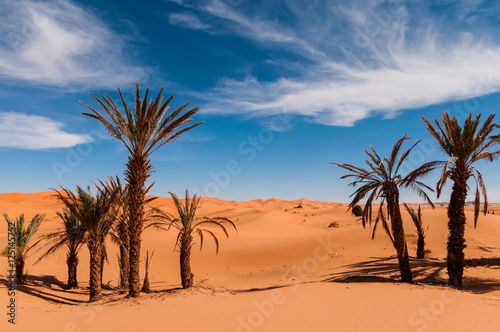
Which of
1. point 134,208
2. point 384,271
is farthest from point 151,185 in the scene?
point 384,271

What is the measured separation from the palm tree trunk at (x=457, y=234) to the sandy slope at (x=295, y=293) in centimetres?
75

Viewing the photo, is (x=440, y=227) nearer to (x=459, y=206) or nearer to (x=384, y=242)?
(x=384, y=242)

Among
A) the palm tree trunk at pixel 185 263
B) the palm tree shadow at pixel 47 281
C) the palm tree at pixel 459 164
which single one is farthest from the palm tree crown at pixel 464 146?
the palm tree shadow at pixel 47 281

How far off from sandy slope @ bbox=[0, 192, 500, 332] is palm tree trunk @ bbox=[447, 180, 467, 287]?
2.46ft

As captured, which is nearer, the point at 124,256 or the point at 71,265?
the point at 124,256

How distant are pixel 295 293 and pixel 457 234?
7.08 metres

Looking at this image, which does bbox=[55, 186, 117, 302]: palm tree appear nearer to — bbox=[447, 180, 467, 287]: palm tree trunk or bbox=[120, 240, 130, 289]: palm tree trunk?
bbox=[120, 240, 130, 289]: palm tree trunk

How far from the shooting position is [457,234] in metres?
11.8

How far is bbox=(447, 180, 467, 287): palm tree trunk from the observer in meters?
11.7

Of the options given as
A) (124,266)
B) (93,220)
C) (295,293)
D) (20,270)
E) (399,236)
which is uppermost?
(93,220)

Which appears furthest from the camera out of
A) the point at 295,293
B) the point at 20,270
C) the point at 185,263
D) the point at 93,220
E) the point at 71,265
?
the point at 71,265

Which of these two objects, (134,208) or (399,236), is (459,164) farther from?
(134,208)

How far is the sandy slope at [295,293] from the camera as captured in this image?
7.32 meters

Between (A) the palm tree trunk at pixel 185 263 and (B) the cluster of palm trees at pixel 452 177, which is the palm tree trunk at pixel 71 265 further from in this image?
(B) the cluster of palm trees at pixel 452 177
